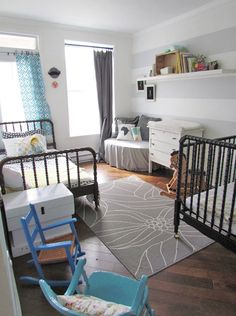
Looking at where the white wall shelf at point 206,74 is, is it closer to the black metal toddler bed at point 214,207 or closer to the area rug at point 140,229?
the black metal toddler bed at point 214,207

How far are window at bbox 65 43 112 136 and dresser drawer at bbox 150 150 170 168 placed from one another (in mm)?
1477

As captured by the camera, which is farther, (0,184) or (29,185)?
(29,185)

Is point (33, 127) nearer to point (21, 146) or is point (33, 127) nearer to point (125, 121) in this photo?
point (21, 146)

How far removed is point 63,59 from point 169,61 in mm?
1847

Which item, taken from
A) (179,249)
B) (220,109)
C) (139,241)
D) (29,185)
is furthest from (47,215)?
(220,109)

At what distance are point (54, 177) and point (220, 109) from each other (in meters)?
2.39

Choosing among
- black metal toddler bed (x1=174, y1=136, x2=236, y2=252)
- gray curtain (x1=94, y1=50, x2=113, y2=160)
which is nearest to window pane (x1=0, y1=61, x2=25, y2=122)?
gray curtain (x1=94, y1=50, x2=113, y2=160)

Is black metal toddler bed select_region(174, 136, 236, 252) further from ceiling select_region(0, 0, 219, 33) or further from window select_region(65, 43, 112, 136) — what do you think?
window select_region(65, 43, 112, 136)

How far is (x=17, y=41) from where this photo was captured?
12.2 ft

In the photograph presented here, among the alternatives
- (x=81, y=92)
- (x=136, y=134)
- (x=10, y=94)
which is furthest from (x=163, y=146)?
(x=10, y=94)

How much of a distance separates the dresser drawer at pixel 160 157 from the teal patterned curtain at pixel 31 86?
2.02 metres

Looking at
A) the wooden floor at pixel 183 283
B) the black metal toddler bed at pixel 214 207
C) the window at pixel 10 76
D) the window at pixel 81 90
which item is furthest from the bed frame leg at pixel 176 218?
the window at pixel 10 76

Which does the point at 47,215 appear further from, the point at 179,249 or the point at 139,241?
the point at 179,249

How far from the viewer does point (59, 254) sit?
5.89 ft
